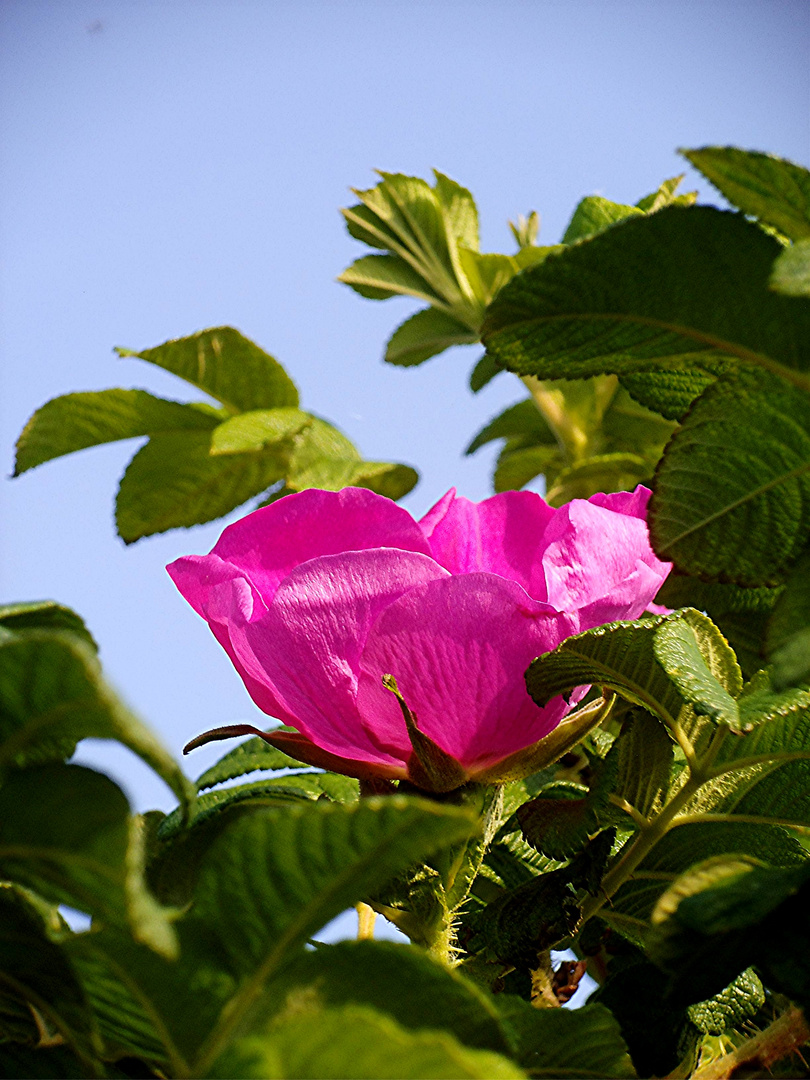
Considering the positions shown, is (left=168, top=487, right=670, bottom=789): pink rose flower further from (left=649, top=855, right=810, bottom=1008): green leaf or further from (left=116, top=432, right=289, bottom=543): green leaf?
(left=116, top=432, right=289, bottom=543): green leaf

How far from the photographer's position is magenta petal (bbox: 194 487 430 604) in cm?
53

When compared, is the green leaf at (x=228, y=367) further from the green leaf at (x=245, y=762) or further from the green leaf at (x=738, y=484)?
the green leaf at (x=738, y=484)

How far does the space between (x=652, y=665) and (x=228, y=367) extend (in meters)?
0.84

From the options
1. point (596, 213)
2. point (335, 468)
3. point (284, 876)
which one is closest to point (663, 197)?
point (596, 213)

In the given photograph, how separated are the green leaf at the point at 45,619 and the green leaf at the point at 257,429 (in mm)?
655

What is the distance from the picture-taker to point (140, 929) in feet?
0.86

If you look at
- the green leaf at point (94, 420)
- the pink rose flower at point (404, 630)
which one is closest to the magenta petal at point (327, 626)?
the pink rose flower at point (404, 630)

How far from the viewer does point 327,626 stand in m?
0.46

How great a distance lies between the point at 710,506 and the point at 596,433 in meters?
0.91

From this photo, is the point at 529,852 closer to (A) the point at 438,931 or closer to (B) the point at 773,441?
(A) the point at 438,931

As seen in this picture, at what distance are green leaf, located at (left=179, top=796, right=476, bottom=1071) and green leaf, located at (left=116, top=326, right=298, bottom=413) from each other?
0.91 metres

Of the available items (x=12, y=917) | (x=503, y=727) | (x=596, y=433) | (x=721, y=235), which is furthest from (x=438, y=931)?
(x=596, y=433)

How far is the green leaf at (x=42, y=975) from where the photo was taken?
330 mm

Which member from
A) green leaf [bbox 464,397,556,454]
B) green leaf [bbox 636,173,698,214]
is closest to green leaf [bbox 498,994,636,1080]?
green leaf [bbox 636,173,698,214]
